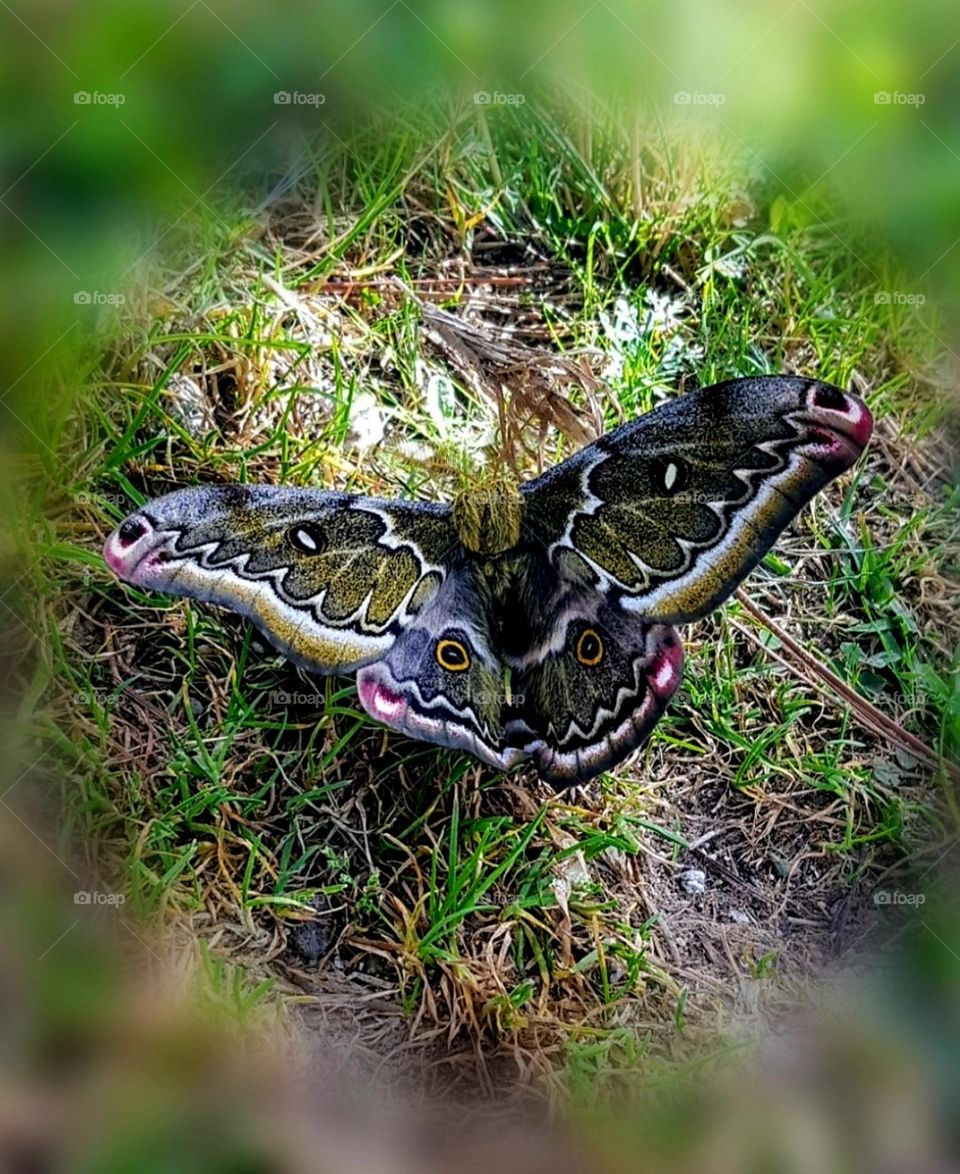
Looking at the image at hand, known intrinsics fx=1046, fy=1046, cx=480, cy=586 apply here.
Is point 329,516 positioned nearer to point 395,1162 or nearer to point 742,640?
point 742,640

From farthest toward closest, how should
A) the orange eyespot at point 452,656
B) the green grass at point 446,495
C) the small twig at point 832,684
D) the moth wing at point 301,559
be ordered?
the small twig at point 832,684 → the green grass at point 446,495 → the orange eyespot at point 452,656 → the moth wing at point 301,559

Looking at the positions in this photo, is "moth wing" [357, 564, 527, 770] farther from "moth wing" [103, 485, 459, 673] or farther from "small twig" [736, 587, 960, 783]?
"small twig" [736, 587, 960, 783]

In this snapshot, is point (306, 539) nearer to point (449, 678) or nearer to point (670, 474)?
point (449, 678)

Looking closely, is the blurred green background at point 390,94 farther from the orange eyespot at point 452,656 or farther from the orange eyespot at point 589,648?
A: the orange eyespot at point 589,648

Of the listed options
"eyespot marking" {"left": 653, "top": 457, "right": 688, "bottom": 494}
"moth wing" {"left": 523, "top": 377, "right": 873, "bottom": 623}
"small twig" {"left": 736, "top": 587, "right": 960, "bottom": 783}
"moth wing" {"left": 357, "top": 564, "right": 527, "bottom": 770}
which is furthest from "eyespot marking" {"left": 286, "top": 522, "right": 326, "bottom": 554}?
"small twig" {"left": 736, "top": 587, "right": 960, "bottom": 783}

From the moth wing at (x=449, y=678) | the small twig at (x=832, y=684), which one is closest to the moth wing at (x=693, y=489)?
the moth wing at (x=449, y=678)

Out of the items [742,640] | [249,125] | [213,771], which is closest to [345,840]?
[213,771]

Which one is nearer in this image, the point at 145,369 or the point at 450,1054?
the point at 450,1054
